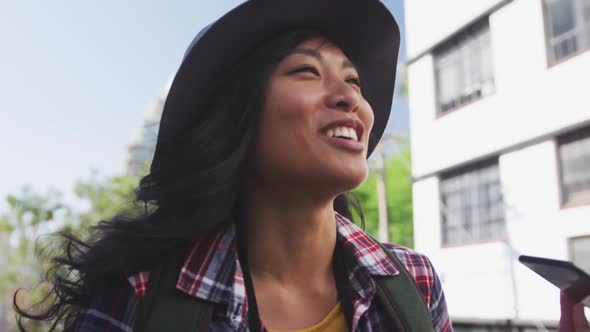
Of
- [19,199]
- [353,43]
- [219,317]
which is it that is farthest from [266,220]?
[19,199]

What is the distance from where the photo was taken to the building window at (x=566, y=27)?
223 inches

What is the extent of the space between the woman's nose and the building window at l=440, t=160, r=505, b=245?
5973mm

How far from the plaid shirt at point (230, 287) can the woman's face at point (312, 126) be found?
0.63 feet

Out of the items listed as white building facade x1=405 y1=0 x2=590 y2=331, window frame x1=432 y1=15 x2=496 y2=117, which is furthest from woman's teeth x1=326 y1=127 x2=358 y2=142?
window frame x1=432 y1=15 x2=496 y2=117

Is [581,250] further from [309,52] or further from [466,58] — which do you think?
[309,52]

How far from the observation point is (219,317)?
3.57 feet

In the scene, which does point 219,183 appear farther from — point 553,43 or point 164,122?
point 553,43

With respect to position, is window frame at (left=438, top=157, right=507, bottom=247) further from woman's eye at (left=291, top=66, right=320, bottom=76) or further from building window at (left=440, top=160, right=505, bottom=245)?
woman's eye at (left=291, top=66, right=320, bottom=76)

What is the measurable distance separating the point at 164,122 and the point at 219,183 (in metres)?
0.20

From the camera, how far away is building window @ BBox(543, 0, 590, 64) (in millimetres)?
5656

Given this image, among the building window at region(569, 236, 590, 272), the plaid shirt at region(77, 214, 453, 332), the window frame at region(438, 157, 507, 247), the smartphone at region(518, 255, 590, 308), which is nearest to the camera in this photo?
the smartphone at region(518, 255, 590, 308)

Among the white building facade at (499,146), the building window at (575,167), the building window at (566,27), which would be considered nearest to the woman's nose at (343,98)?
the white building facade at (499,146)

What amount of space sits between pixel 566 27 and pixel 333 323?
5620mm

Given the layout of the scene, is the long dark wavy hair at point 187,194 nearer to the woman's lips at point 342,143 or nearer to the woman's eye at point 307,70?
the woman's eye at point 307,70
